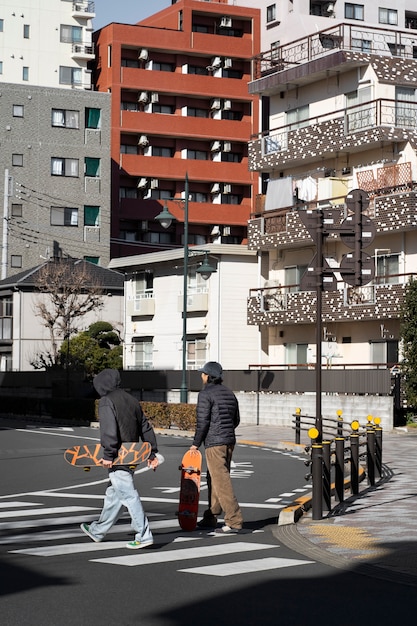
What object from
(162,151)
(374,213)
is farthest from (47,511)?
(162,151)

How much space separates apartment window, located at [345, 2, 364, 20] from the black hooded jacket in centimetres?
7212

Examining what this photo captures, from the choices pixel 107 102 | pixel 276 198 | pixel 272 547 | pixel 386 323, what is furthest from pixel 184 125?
pixel 272 547

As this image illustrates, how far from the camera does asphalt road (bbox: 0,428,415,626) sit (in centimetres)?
746

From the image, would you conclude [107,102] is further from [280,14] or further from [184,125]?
[280,14]

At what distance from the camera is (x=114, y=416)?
34.5 feet

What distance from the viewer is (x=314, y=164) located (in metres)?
48.2

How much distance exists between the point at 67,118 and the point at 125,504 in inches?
2562

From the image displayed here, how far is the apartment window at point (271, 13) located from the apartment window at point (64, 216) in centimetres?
2009

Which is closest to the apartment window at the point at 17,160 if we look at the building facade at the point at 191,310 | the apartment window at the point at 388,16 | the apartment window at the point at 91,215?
the apartment window at the point at 91,215

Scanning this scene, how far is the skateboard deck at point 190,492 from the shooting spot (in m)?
12.0

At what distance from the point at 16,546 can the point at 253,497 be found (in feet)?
20.0

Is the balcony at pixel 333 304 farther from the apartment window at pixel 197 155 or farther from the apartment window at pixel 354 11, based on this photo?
the apartment window at pixel 354 11

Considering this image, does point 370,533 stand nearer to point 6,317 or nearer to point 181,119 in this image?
point 6,317

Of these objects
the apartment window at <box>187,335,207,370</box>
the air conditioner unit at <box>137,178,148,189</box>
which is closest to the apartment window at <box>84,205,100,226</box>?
the air conditioner unit at <box>137,178,148,189</box>
